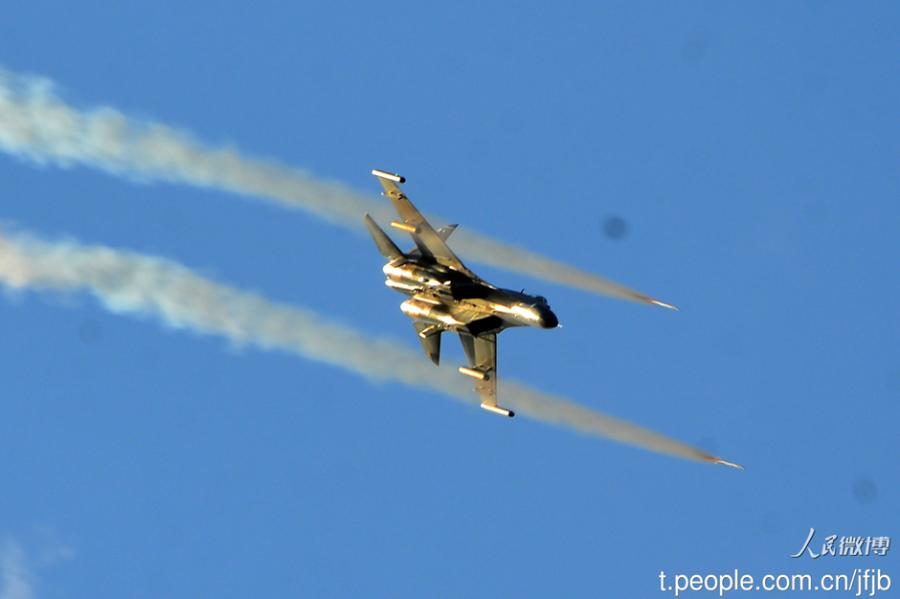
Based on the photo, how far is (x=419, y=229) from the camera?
172 ft

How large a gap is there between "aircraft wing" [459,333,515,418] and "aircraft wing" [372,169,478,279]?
2.86m

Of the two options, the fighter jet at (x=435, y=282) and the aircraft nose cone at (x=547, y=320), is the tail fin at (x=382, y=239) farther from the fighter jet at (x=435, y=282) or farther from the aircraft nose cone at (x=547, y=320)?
the aircraft nose cone at (x=547, y=320)

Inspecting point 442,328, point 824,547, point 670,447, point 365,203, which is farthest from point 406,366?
point 824,547

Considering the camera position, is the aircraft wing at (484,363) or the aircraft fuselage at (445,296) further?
the aircraft wing at (484,363)

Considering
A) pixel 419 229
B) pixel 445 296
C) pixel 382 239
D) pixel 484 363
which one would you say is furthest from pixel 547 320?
pixel 382 239

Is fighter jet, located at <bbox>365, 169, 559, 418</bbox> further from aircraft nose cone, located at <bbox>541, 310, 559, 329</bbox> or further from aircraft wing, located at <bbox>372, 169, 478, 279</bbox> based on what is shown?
aircraft nose cone, located at <bbox>541, 310, 559, 329</bbox>

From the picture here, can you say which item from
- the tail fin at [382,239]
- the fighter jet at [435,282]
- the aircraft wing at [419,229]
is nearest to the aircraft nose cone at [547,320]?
the fighter jet at [435,282]

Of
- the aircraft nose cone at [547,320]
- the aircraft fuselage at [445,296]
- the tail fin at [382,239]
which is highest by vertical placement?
the tail fin at [382,239]

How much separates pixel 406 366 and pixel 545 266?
605 cm

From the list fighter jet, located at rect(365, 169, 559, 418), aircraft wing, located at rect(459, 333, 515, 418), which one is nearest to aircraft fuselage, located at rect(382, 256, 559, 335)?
fighter jet, located at rect(365, 169, 559, 418)

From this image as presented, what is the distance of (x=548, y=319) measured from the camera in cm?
4988

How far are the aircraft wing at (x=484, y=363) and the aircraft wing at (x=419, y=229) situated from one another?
2858mm

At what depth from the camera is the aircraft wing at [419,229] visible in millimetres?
52094

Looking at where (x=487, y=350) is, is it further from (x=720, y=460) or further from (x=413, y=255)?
(x=720, y=460)
